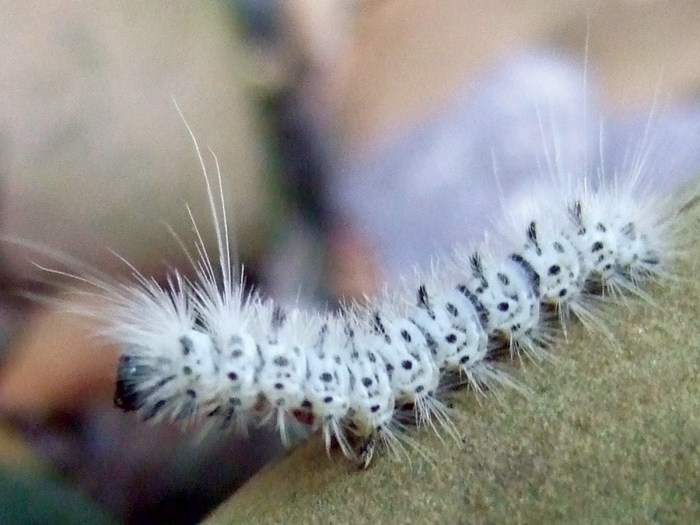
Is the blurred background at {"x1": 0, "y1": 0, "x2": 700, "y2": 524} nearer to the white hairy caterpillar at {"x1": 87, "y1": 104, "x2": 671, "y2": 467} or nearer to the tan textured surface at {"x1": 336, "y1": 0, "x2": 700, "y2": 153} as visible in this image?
the tan textured surface at {"x1": 336, "y1": 0, "x2": 700, "y2": 153}

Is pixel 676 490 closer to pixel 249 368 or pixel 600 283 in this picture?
pixel 600 283

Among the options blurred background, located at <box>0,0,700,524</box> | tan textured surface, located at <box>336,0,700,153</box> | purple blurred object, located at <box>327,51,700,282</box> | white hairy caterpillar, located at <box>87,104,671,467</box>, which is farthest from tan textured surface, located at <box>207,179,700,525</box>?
tan textured surface, located at <box>336,0,700,153</box>

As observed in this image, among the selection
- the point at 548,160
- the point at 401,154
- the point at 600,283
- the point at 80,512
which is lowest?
the point at 600,283

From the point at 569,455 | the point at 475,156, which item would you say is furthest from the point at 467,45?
the point at 569,455

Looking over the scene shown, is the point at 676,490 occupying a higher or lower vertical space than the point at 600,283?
lower

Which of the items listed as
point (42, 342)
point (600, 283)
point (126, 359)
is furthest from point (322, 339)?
point (42, 342)
